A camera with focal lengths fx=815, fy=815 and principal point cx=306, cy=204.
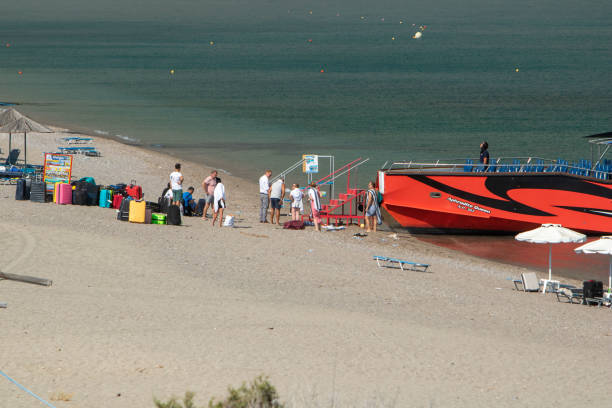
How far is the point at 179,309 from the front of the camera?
510 inches

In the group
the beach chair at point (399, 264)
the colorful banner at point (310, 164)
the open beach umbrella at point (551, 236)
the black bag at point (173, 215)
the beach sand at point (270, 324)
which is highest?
the colorful banner at point (310, 164)

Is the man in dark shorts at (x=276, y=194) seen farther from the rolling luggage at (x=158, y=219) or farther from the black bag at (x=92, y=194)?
the black bag at (x=92, y=194)

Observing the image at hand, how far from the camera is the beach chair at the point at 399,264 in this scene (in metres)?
17.7

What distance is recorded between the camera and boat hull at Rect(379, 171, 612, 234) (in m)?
22.7

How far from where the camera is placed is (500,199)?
22.8m

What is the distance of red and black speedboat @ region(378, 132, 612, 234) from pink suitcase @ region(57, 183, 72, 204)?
27.8ft

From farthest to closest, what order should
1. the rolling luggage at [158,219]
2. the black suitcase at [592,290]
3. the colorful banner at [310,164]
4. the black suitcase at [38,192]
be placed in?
the colorful banner at [310,164]
the black suitcase at [38,192]
the rolling luggage at [158,219]
the black suitcase at [592,290]

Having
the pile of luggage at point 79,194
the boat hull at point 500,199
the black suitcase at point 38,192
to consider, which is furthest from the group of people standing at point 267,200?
the black suitcase at point 38,192

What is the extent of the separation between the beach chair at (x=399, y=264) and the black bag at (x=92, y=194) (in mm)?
7828

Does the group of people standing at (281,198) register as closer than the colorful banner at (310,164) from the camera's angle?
Yes

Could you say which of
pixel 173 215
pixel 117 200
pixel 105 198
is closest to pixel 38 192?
pixel 105 198

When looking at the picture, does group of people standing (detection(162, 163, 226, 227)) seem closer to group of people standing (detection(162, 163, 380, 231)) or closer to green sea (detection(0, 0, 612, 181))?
group of people standing (detection(162, 163, 380, 231))

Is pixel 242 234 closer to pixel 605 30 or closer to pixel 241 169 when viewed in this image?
pixel 241 169

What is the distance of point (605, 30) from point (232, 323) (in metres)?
190
